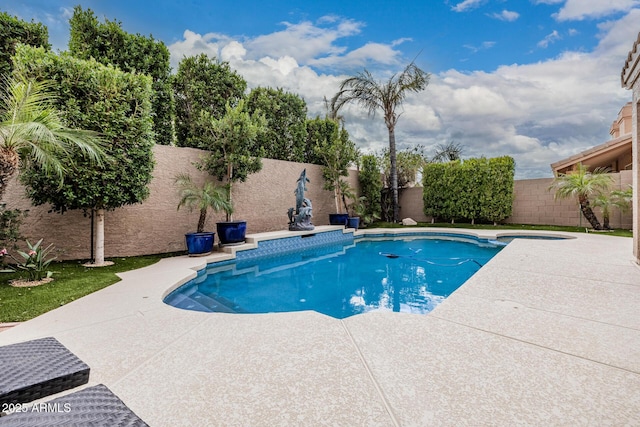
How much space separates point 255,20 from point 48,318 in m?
9.63

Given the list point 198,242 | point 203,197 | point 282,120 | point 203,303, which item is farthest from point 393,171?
point 203,303

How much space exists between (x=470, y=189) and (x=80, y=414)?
13.9 meters

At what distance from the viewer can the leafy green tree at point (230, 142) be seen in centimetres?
797

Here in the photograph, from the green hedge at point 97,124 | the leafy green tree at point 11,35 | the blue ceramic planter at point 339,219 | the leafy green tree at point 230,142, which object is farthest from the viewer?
the blue ceramic planter at point 339,219

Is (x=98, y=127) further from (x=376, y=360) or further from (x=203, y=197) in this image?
(x=376, y=360)

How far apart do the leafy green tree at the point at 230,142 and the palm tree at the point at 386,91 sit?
255 inches

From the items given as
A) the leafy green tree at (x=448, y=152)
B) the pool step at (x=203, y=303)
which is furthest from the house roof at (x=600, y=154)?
the pool step at (x=203, y=303)

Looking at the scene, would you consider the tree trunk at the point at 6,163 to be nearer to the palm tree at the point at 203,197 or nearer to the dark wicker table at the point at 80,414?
the palm tree at the point at 203,197

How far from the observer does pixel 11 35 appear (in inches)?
262

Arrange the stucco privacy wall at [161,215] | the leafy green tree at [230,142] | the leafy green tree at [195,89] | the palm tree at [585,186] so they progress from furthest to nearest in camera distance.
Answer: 1. the leafy green tree at [195,89]
2. the palm tree at [585,186]
3. the leafy green tree at [230,142]
4. the stucco privacy wall at [161,215]

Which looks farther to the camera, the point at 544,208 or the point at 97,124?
the point at 544,208

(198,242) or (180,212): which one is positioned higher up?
(180,212)

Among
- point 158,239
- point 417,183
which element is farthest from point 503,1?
point 158,239

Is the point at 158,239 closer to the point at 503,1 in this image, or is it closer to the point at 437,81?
the point at 503,1
